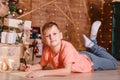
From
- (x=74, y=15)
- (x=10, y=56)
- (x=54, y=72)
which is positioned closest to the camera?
(x=54, y=72)

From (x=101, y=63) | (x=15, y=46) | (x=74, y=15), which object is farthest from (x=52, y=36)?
(x=74, y=15)

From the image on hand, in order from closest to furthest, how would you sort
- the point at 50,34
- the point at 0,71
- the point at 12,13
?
the point at 50,34 < the point at 0,71 < the point at 12,13

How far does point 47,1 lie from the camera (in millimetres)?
4242

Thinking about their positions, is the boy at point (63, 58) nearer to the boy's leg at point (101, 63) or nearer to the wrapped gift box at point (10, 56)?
the boy's leg at point (101, 63)

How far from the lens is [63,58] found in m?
2.19

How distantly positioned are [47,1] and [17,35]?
5.25 feet

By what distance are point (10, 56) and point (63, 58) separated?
2.00 ft

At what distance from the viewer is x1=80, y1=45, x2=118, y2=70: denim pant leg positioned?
2569 mm

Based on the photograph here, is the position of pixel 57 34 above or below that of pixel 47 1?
below

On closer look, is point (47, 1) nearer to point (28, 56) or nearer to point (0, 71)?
point (28, 56)

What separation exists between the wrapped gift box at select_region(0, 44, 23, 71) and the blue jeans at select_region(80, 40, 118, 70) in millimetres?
628

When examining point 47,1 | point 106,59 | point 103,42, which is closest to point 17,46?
point 106,59

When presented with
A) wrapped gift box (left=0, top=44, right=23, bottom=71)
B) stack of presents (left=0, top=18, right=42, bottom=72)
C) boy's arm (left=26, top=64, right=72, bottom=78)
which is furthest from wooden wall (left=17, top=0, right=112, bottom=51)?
boy's arm (left=26, top=64, right=72, bottom=78)

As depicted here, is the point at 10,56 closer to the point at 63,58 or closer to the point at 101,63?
the point at 63,58
